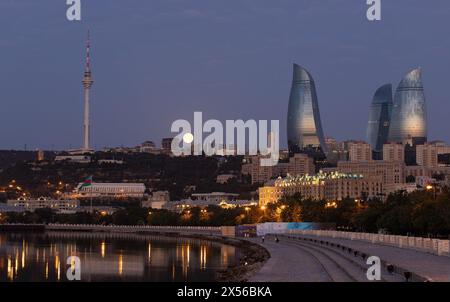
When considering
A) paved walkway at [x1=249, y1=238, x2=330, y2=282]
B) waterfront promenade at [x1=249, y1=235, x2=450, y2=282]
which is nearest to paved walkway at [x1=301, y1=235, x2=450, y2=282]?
waterfront promenade at [x1=249, y1=235, x2=450, y2=282]

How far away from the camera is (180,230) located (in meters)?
134

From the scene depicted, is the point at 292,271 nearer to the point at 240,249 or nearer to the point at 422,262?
the point at 422,262

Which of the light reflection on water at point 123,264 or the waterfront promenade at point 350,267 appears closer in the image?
the waterfront promenade at point 350,267

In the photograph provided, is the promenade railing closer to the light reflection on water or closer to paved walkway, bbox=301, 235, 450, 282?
paved walkway, bbox=301, 235, 450, 282

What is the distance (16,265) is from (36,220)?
452 feet

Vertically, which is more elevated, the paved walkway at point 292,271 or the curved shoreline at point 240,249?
the paved walkway at point 292,271

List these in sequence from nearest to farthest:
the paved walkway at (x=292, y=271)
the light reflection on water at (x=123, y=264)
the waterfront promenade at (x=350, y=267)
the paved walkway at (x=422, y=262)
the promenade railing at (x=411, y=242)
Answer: the paved walkway at (x=422, y=262)
the waterfront promenade at (x=350, y=267)
the paved walkway at (x=292, y=271)
the promenade railing at (x=411, y=242)
the light reflection on water at (x=123, y=264)

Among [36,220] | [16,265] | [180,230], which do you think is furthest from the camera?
[36,220]

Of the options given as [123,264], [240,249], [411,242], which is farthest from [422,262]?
[240,249]

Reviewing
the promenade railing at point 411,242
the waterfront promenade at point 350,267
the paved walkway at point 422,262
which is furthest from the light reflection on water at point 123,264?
the paved walkway at point 422,262

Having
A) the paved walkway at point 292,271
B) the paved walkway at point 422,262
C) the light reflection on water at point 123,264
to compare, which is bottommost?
the light reflection on water at point 123,264

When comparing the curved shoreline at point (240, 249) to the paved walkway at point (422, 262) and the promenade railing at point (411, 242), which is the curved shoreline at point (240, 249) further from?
the promenade railing at point (411, 242)
